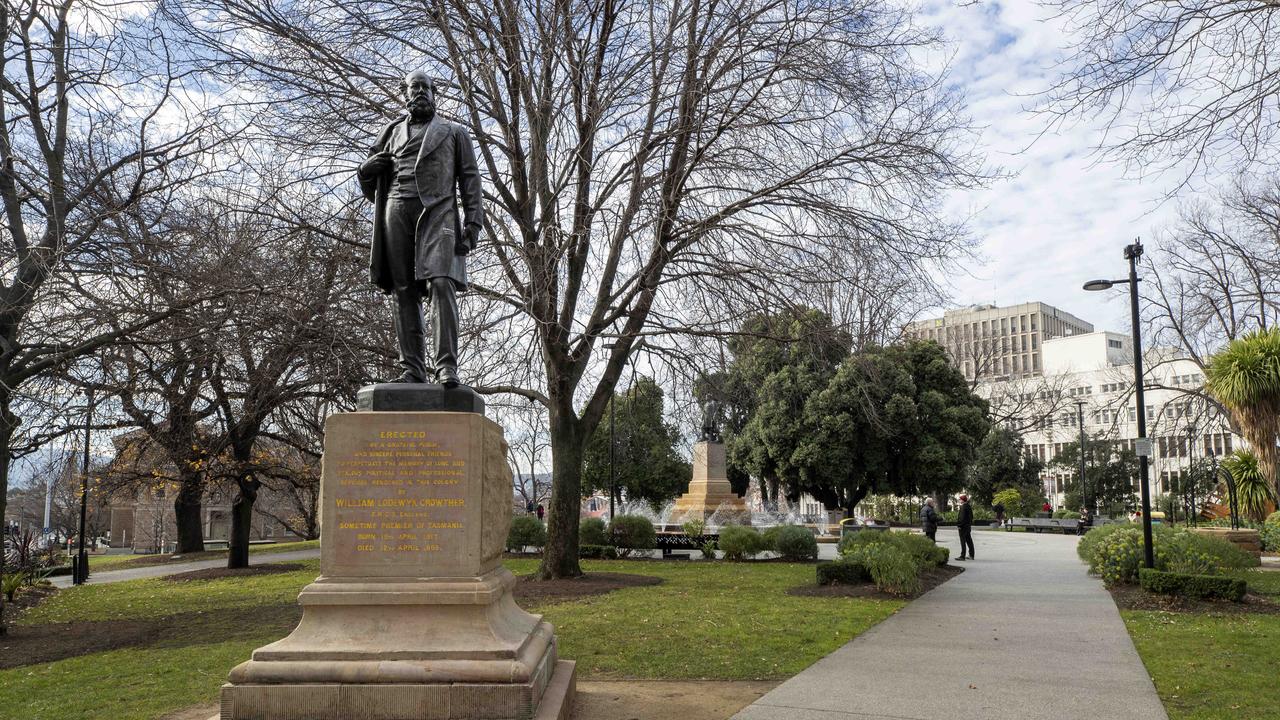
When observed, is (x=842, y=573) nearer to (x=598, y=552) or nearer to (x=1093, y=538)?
(x=1093, y=538)

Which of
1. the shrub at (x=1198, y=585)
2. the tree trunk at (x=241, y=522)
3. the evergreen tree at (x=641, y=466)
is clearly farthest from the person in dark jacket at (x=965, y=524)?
the evergreen tree at (x=641, y=466)

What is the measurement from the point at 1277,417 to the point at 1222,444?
266 ft

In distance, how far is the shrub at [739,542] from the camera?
22.6 metres

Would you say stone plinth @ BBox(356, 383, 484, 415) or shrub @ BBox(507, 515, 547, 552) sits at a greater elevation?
stone plinth @ BBox(356, 383, 484, 415)

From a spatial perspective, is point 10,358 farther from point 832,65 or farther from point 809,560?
point 809,560

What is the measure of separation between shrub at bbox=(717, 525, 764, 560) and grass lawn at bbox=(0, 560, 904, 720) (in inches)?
174

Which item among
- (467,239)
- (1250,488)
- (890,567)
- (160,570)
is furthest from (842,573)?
(160,570)

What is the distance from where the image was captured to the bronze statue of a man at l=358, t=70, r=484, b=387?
6.69m

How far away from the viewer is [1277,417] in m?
20.1

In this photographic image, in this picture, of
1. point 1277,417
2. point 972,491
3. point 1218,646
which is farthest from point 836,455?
point 1218,646

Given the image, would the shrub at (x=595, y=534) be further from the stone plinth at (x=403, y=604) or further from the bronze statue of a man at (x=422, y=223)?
the bronze statue of a man at (x=422, y=223)

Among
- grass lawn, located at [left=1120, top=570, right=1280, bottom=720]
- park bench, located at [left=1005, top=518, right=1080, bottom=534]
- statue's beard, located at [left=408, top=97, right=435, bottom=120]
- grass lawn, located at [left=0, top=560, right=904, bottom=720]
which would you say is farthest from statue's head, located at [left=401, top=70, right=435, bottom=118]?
park bench, located at [left=1005, top=518, right=1080, bottom=534]

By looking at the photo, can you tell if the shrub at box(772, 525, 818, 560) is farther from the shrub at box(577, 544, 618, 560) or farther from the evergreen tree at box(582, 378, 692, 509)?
the evergreen tree at box(582, 378, 692, 509)

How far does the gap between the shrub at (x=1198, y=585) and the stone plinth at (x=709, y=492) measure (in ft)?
59.8
